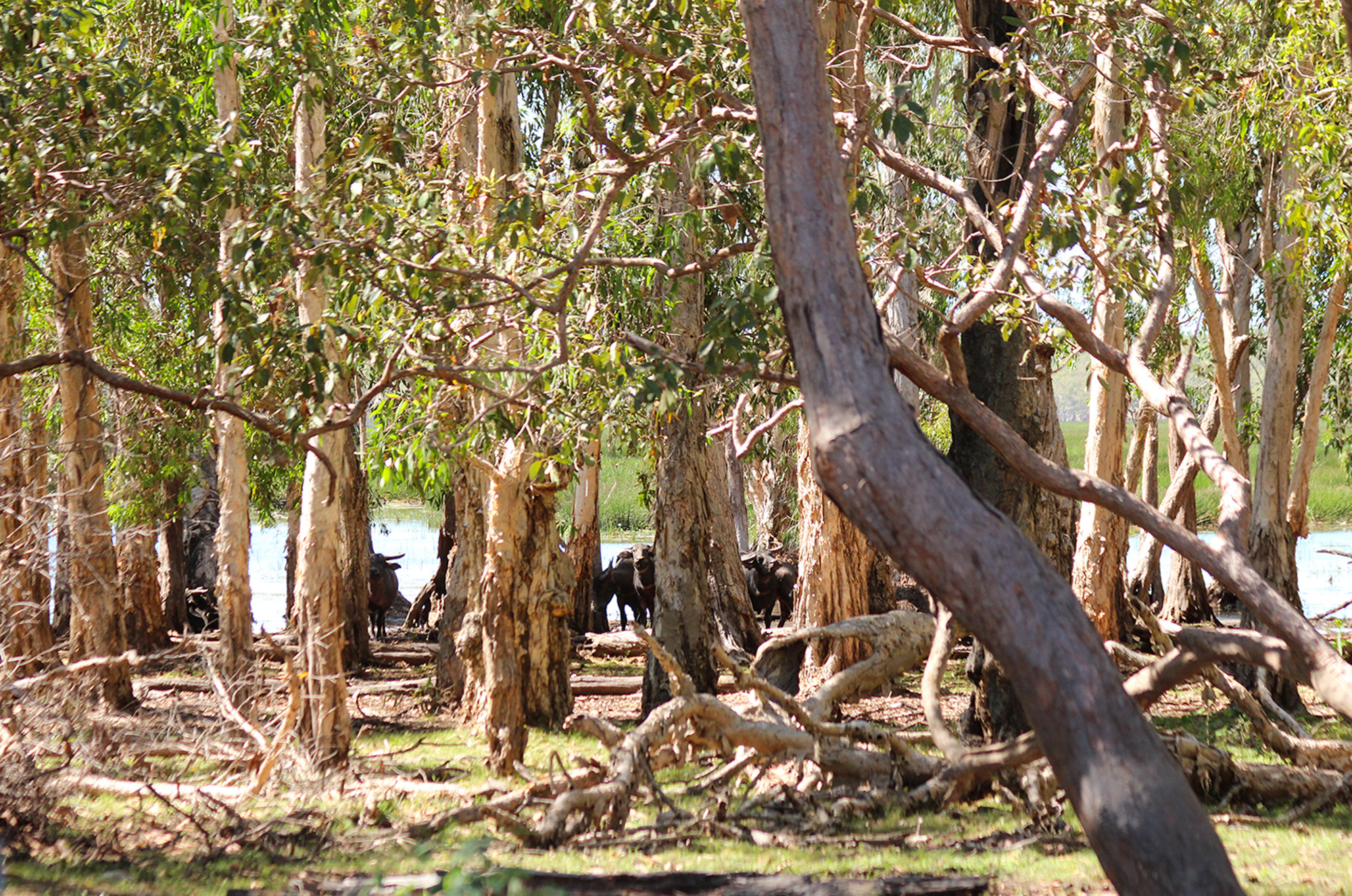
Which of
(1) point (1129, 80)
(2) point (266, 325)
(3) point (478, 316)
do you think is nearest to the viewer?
(2) point (266, 325)

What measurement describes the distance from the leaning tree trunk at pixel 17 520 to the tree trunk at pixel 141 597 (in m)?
1.86

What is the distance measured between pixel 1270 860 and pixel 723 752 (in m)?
2.95

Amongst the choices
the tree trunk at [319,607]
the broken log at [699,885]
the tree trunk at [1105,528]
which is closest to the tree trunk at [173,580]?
the tree trunk at [319,607]

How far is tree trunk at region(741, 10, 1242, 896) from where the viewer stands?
3.18 m

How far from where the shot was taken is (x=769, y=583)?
17.2m

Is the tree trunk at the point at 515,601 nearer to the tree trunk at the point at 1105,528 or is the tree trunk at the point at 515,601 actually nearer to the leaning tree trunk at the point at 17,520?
the leaning tree trunk at the point at 17,520

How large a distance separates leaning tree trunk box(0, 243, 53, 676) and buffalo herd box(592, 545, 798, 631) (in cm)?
714

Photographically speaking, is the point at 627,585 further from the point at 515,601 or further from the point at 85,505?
the point at 515,601

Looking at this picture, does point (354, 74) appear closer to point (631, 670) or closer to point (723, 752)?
point (723, 752)

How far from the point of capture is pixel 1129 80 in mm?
7148

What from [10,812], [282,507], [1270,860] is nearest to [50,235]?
[10,812]

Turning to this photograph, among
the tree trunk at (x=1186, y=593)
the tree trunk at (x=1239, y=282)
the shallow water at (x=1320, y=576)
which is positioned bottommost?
the shallow water at (x=1320, y=576)

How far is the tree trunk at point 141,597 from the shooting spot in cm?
1495

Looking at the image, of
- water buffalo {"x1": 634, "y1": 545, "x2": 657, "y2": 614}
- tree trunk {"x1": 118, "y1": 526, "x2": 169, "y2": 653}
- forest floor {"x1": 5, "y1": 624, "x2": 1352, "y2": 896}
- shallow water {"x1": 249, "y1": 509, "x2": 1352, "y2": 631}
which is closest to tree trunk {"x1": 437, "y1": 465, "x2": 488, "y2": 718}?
forest floor {"x1": 5, "y1": 624, "x2": 1352, "y2": 896}
